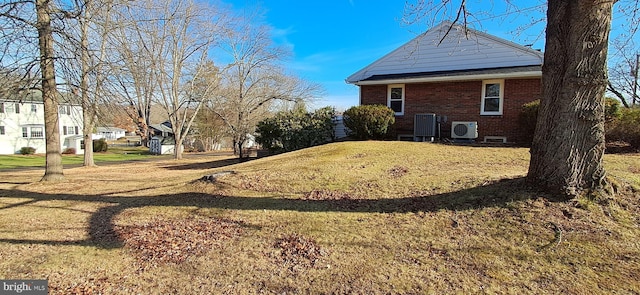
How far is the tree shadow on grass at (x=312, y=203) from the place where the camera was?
3947mm

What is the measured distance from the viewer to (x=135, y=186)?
7.73m

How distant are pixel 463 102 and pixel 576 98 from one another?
30.9 feet

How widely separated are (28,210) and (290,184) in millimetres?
4781

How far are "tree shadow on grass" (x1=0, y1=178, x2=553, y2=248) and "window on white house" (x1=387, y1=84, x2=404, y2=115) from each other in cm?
960

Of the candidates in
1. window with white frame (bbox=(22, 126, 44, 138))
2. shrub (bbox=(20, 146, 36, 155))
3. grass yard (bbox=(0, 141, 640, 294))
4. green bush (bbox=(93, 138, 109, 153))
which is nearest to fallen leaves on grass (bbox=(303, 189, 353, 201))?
grass yard (bbox=(0, 141, 640, 294))

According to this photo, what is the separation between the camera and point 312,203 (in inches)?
194

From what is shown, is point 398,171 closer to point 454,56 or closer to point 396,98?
point 396,98

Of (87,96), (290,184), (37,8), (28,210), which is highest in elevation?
(37,8)

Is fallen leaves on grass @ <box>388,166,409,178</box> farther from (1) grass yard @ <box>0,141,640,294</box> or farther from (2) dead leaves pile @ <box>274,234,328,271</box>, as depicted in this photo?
(2) dead leaves pile @ <box>274,234,328,271</box>

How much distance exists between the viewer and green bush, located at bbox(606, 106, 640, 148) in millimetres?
8258

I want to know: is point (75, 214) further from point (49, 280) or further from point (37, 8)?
point (37, 8)

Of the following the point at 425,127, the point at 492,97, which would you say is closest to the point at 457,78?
the point at 492,97

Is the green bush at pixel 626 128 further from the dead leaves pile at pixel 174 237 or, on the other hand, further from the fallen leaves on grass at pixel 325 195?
the dead leaves pile at pixel 174 237

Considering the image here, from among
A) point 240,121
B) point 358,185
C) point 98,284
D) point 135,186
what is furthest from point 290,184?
point 240,121
